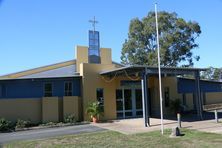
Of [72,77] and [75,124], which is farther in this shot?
[72,77]

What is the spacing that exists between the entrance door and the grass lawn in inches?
358

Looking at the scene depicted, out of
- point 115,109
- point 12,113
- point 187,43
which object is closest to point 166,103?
point 115,109

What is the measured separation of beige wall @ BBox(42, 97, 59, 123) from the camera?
73.7 feet

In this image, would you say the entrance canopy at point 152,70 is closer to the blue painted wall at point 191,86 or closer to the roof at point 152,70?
the roof at point 152,70

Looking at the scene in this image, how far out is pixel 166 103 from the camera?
2744 centimetres

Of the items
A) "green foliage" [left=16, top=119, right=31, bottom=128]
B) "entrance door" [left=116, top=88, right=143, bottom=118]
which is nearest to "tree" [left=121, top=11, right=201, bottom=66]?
"entrance door" [left=116, top=88, right=143, bottom=118]

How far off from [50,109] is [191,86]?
14.7 meters

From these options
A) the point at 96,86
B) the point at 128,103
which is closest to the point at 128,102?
the point at 128,103

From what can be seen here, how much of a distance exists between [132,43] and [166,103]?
1781 centimetres

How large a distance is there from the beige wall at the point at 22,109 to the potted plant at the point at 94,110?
137 inches

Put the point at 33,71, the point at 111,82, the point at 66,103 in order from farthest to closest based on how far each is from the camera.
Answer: the point at 33,71 < the point at 111,82 < the point at 66,103

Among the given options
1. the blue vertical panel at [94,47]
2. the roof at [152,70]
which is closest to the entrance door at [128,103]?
the roof at [152,70]

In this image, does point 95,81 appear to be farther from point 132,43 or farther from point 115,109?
point 132,43

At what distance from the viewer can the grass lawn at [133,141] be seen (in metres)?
→ 12.7
